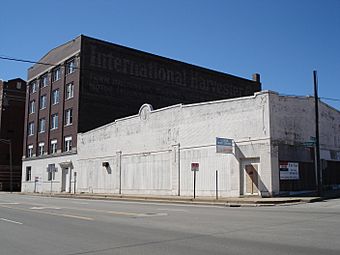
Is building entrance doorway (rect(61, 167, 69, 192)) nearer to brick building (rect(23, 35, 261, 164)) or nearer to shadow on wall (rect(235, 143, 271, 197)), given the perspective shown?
brick building (rect(23, 35, 261, 164))

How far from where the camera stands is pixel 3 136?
7162cm

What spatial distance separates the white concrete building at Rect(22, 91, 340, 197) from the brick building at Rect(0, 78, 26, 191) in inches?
1228

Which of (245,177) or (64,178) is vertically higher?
(245,177)

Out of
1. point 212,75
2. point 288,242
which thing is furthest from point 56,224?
point 212,75

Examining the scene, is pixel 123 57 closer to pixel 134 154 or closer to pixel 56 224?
pixel 134 154

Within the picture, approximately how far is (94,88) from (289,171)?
29357 mm

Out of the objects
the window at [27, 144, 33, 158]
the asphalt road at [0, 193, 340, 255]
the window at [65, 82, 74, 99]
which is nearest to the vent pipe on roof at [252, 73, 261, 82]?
the window at [65, 82, 74, 99]

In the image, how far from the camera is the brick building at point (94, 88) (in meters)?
51.7

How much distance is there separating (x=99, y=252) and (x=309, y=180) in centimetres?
2589

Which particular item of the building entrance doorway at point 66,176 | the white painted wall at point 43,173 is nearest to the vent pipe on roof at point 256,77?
the white painted wall at point 43,173

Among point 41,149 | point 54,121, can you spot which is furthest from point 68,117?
point 41,149

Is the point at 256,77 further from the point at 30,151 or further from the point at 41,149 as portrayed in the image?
the point at 30,151

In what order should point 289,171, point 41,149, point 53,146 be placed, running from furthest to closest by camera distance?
point 41,149, point 53,146, point 289,171

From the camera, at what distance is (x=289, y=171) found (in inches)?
1186
